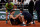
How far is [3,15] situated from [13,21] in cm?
331

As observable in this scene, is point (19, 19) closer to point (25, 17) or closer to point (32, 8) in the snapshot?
point (25, 17)

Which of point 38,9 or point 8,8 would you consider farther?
point 38,9

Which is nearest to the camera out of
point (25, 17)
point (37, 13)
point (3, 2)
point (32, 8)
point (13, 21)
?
point (25, 17)

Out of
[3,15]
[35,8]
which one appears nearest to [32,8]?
[35,8]

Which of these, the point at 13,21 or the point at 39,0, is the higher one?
the point at 39,0

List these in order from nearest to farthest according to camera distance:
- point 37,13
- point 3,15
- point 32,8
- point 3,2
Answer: point 32,8, point 37,13, point 3,15, point 3,2

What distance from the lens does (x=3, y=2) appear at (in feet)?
52.6

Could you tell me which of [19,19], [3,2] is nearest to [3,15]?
[3,2]

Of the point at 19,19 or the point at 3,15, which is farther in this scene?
the point at 3,15

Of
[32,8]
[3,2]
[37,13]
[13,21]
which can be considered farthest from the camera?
[3,2]

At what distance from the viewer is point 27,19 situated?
10.1 meters

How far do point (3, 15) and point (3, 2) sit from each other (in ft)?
8.22

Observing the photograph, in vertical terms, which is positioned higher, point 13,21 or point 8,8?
point 8,8

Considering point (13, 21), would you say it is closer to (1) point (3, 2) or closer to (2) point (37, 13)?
(2) point (37, 13)
